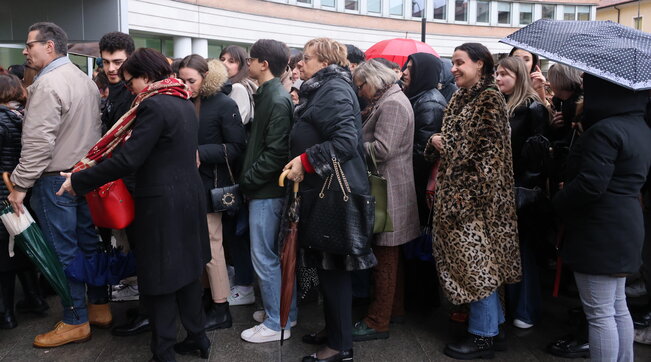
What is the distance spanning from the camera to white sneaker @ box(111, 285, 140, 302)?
4652mm

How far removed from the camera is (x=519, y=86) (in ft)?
12.9

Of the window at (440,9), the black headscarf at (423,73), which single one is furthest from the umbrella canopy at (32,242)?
the window at (440,9)

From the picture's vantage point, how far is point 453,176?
3.49m

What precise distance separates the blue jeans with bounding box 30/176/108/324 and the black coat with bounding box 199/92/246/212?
899 mm

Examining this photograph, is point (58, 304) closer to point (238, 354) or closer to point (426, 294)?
point (238, 354)

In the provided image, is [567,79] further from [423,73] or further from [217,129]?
[217,129]

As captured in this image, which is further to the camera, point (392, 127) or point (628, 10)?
point (628, 10)

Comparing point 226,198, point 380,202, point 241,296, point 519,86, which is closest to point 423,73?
point 519,86

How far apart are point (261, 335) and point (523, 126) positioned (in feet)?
7.65

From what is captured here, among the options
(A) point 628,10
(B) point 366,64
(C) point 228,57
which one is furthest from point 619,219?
(A) point 628,10

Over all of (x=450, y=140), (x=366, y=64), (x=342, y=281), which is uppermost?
(x=366, y=64)

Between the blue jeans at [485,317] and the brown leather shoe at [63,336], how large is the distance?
105 inches

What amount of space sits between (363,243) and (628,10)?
49806mm

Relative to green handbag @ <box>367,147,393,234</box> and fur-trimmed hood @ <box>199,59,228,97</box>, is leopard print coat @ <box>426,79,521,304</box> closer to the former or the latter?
green handbag @ <box>367,147,393,234</box>
